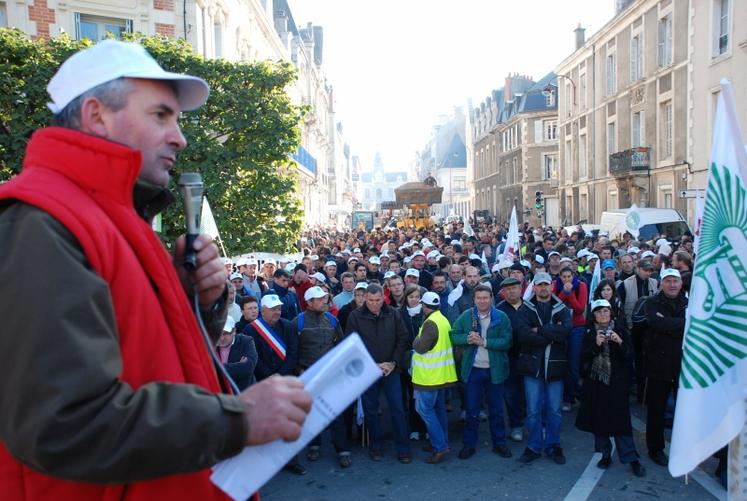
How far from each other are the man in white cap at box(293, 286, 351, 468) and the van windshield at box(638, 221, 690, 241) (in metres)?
15.9

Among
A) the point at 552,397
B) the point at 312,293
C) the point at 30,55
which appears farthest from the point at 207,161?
the point at 552,397

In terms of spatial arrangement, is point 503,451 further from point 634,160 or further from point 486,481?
point 634,160

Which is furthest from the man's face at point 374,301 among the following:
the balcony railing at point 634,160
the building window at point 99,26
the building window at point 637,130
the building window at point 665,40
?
the building window at point 637,130

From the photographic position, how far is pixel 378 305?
747cm

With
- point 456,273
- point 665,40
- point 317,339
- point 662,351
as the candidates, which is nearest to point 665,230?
point 665,40

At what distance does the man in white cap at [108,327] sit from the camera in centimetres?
112

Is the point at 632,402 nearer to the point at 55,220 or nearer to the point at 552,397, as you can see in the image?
the point at 552,397

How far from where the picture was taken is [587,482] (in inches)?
251

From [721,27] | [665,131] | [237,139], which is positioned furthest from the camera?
[665,131]

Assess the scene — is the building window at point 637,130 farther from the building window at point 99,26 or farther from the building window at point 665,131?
the building window at point 99,26

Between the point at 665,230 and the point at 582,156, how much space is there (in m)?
20.4

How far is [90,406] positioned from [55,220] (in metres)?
0.36

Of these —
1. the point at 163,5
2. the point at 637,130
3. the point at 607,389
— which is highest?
the point at 163,5

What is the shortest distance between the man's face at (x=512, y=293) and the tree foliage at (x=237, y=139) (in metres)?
8.24
